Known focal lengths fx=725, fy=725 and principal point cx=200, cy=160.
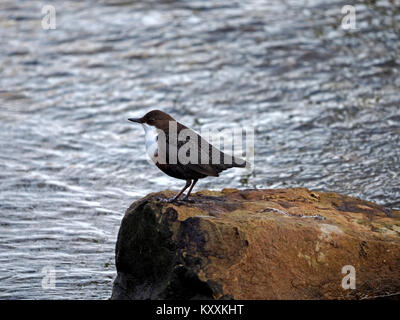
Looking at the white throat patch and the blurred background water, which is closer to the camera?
the white throat patch

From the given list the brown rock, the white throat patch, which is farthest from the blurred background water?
the white throat patch

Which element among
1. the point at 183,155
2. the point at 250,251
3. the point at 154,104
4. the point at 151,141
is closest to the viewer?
the point at 250,251

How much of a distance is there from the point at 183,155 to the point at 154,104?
218 inches

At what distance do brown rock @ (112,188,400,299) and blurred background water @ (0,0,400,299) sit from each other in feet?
3.40

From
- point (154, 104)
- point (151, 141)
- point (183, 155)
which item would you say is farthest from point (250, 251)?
point (154, 104)

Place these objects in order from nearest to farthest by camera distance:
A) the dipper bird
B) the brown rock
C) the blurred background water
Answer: the brown rock < the dipper bird < the blurred background water

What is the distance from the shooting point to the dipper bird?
17.0 feet

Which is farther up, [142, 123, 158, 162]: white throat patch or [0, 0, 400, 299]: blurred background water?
[142, 123, 158, 162]: white throat patch

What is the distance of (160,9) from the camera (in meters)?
14.1

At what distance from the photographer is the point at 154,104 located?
420 inches

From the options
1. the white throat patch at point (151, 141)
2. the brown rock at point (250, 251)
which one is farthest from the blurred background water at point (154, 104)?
the white throat patch at point (151, 141)

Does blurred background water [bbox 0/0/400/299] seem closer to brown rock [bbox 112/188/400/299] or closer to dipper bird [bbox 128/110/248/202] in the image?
brown rock [bbox 112/188/400/299]

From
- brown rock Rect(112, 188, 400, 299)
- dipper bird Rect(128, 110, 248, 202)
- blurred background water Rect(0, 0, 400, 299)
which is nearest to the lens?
brown rock Rect(112, 188, 400, 299)

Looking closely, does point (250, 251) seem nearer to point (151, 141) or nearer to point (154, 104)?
point (151, 141)
